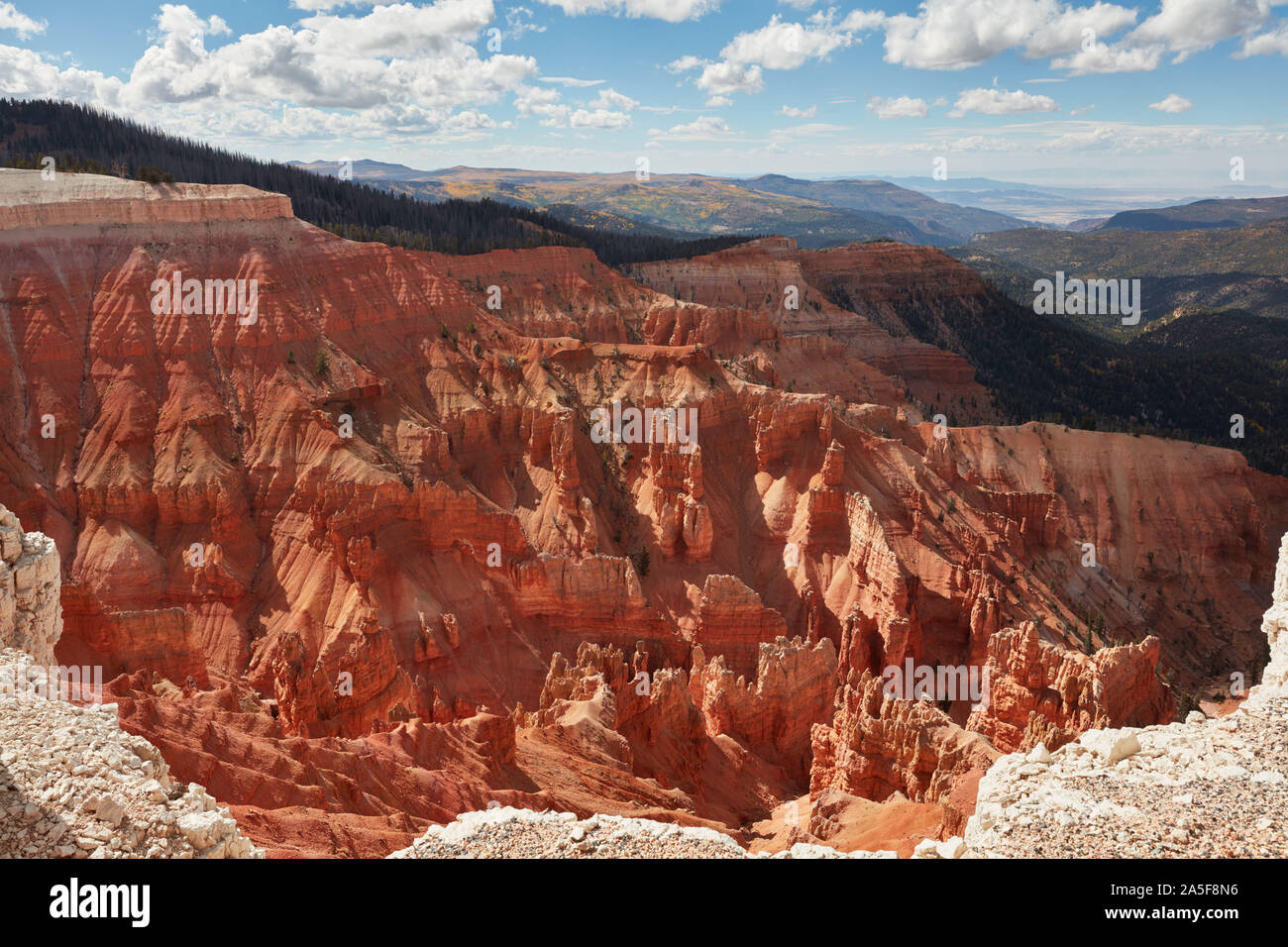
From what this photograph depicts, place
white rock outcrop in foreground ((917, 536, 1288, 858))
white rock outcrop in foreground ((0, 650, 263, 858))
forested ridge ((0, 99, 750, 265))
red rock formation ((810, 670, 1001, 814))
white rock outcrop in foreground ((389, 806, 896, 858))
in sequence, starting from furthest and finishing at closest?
forested ridge ((0, 99, 750, 265)) → red rock formation ((810, 670, 1001, 814)) → white rock outcrop in foreground ((389, 806, 896, 858)) → white rock outcrop in foreground ((917, 536, 1288, 858)) → white rock outcrop in foreground ((0, 650, 263, 858))

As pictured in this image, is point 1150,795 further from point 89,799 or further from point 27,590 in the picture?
point 27,590

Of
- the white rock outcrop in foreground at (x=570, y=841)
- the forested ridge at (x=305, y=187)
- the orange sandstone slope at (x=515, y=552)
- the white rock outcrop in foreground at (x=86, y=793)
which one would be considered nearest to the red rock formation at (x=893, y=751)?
the orange sandstone slope at (x=515, y=552)

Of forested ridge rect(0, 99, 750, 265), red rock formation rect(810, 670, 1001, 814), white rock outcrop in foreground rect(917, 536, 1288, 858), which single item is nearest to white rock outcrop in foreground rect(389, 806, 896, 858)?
white rock outcrop in foreground rect(917, 536, 1288, 858)

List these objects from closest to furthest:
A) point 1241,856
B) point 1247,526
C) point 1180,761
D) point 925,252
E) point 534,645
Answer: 1. point 1241,856
2. point 1180,761
3. point 534,645
4. point 1247,526
5. point 925,252

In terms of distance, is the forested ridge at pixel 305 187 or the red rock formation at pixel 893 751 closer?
the red rock formation at pixel 893 751

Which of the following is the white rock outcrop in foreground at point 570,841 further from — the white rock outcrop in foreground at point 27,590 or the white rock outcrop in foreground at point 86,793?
the white rock outcrop in foreground at point 27,590

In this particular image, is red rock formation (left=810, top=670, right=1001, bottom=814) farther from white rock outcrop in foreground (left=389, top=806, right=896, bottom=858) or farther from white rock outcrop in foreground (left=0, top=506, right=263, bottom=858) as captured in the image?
white rock outcrop in foreground (left=0, top=506, right=263, bottom=858)

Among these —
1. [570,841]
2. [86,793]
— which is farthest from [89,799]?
[570,841]
